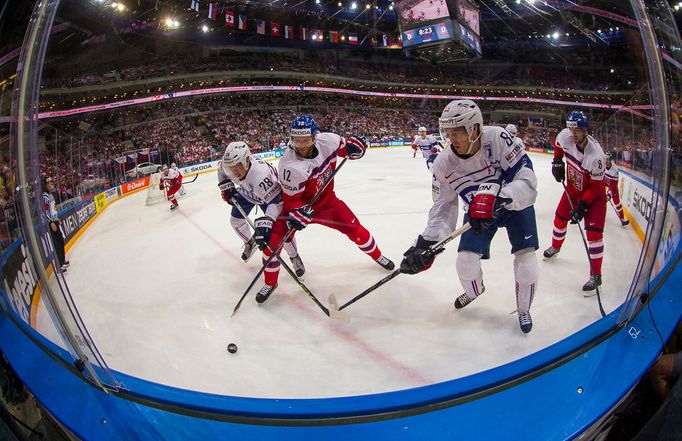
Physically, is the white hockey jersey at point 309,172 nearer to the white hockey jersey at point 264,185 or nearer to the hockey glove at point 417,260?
the white hockey jersey at point 264,185

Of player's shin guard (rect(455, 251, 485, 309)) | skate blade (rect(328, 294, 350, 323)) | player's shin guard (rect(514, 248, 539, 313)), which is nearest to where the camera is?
player's shin guard (rect(514, 248, 539, 313))

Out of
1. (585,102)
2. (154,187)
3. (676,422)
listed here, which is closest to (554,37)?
(585,102)

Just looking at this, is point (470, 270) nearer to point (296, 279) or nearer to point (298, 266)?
point (296, 279)

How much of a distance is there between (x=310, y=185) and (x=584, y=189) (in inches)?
107

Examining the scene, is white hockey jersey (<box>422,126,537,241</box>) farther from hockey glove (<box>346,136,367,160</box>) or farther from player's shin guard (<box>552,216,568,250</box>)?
player's shin guard (<box>552,216,568,250</box>)

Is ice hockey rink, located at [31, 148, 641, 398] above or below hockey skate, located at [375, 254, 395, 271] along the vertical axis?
below

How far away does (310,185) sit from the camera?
3.85 metres

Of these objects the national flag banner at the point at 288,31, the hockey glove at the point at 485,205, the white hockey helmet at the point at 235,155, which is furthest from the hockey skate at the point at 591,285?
the national flag banner at the point at 288,31

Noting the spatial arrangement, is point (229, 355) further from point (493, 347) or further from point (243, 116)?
point (243, 116)

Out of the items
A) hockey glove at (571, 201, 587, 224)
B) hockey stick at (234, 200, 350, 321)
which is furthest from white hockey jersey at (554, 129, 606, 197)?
hockey stick at (234, 200, 350, 321)

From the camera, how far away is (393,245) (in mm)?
5020

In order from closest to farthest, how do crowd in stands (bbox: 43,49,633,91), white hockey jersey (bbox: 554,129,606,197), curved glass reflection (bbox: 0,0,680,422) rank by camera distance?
1. curved glass reflection (bbox: 0,0,680,422)
2. white hockey jersey (bbox: 554,129,606,197)
3. crowd in stands (bbox: 43,49,633,91)

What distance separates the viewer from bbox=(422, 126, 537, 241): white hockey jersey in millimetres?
2455

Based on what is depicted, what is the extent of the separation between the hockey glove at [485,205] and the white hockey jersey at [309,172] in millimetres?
1730
